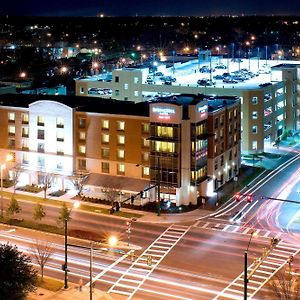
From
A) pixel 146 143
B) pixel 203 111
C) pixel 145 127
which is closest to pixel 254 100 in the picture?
pixel 203 111

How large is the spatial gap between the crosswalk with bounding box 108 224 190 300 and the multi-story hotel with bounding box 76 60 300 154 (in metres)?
41.2

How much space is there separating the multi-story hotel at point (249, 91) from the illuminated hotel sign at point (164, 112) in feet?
103

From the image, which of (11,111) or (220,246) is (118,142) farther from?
(220,246)

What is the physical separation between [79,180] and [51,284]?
30909mm

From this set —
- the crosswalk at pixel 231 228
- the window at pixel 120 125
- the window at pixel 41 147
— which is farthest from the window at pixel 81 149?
the crosswalk at pixel 231 228

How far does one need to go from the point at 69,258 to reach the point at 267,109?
60110 millimetres

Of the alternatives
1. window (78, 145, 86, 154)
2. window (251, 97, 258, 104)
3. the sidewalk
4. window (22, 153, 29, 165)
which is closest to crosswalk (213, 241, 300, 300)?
the sidewalk

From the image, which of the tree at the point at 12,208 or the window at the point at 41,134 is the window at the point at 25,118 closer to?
the window at the point at 41,134

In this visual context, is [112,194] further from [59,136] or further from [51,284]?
→ [51,284]

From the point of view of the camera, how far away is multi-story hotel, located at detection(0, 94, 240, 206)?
86.4 meters

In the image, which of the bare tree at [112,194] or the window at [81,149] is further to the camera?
the window at [81,149]

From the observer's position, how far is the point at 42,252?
6738 centimetres

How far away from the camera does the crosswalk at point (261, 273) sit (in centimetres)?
5903

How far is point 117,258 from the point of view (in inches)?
2670
